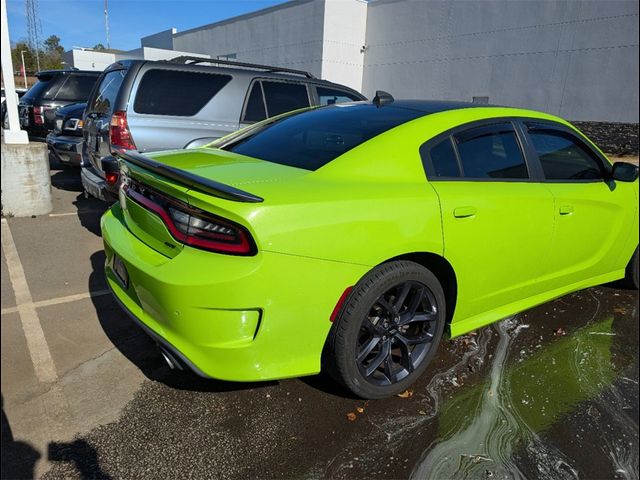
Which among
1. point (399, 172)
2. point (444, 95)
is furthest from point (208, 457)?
point (444, 95)

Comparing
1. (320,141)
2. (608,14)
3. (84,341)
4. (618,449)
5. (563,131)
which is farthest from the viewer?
(608,14)

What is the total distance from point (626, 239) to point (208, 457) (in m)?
3.66

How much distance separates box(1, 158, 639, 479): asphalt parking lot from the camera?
7.47ft

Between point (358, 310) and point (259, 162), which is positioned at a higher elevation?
point (259, 162)

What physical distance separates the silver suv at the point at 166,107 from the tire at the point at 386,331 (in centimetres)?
297

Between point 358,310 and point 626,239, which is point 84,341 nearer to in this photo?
point 358,310

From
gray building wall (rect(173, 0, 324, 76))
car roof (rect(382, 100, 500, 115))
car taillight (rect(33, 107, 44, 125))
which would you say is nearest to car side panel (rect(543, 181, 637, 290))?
car roof (rect(382, 100, 500, 115))

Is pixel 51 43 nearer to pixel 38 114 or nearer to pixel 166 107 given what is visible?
pixel 38 114

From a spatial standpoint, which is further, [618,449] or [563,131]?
[563,131]

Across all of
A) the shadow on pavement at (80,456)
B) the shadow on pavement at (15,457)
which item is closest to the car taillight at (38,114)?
the shadow on pavement at (80,456)

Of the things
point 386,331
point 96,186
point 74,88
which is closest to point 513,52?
point 74,88

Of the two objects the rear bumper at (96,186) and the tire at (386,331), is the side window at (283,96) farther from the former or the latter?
the tire at (386,331)

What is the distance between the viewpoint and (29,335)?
304 centimetres

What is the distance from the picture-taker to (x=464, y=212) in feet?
8.93
